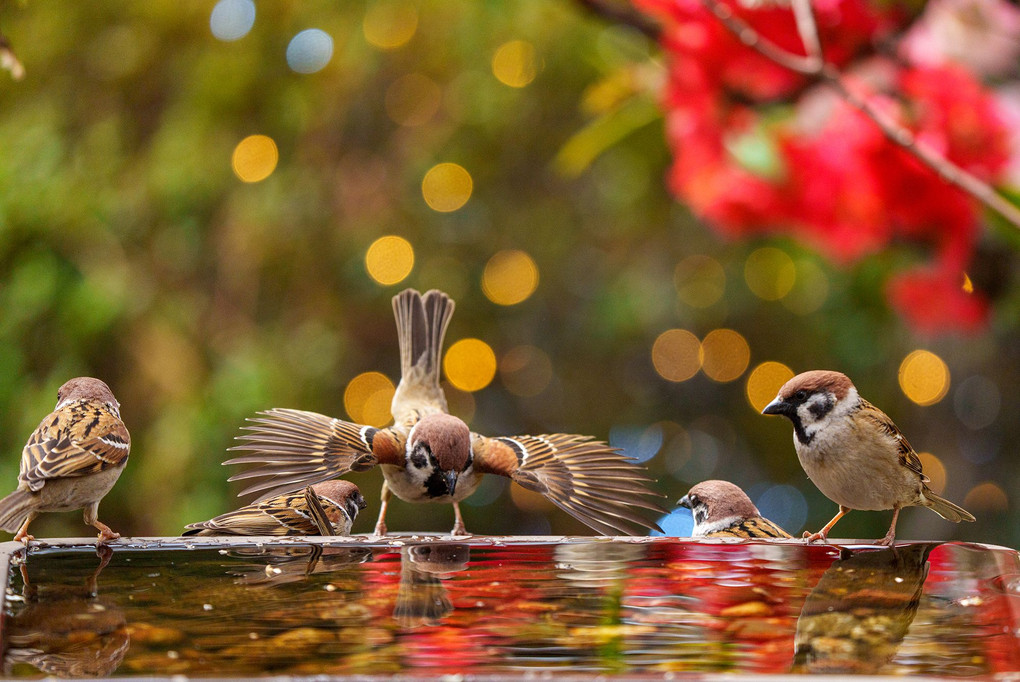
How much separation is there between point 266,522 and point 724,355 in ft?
3.63

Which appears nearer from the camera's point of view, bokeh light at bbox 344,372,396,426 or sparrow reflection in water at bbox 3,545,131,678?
sparrow reflection in water at bbox 3,545,131,678

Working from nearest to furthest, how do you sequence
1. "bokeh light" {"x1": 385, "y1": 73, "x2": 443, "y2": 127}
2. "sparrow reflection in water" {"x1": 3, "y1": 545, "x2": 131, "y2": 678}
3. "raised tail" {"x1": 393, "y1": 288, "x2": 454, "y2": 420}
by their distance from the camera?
"sparrow reflection in water" {"x1": 3, "y1": 545, "x2": 131, "y2": 678} < "raised tail" {"x1": 393, "y1": 288, "x2": 454, "y2": 420} < "bokeh light" {"x1": 385, "y1": 73, "x2": 443, "y2": 127}

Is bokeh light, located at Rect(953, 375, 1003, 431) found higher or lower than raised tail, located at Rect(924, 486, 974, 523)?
higher

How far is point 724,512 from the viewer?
2.18 feet

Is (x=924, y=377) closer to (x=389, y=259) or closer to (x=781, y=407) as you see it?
(x=389, y=259)

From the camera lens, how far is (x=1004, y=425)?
152cm

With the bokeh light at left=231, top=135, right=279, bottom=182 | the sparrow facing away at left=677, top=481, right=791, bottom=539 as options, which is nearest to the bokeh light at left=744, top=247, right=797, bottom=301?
the bokeh light at left=231, top=135, right=279, bottom=182

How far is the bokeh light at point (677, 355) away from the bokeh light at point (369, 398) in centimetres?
43

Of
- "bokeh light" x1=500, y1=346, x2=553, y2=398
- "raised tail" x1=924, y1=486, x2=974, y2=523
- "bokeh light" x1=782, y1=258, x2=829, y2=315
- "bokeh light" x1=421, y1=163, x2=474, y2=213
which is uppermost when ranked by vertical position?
"bokeh light" x1=421, y1=163, x2=474, y2=213

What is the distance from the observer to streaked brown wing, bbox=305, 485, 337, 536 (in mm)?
653

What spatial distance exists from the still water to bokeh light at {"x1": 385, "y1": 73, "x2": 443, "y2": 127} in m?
1.20

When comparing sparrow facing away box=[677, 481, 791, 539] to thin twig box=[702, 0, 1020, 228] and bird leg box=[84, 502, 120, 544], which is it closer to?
thin twig box=[702, 0, 1020, 228]

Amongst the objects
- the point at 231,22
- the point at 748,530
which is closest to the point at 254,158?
the point at 231,22

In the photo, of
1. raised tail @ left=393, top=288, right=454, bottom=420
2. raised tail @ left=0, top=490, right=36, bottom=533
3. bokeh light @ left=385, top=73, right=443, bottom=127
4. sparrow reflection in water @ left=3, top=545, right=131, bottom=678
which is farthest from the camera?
bokeh light @ left=385, top=73, right=443, bottom=127
